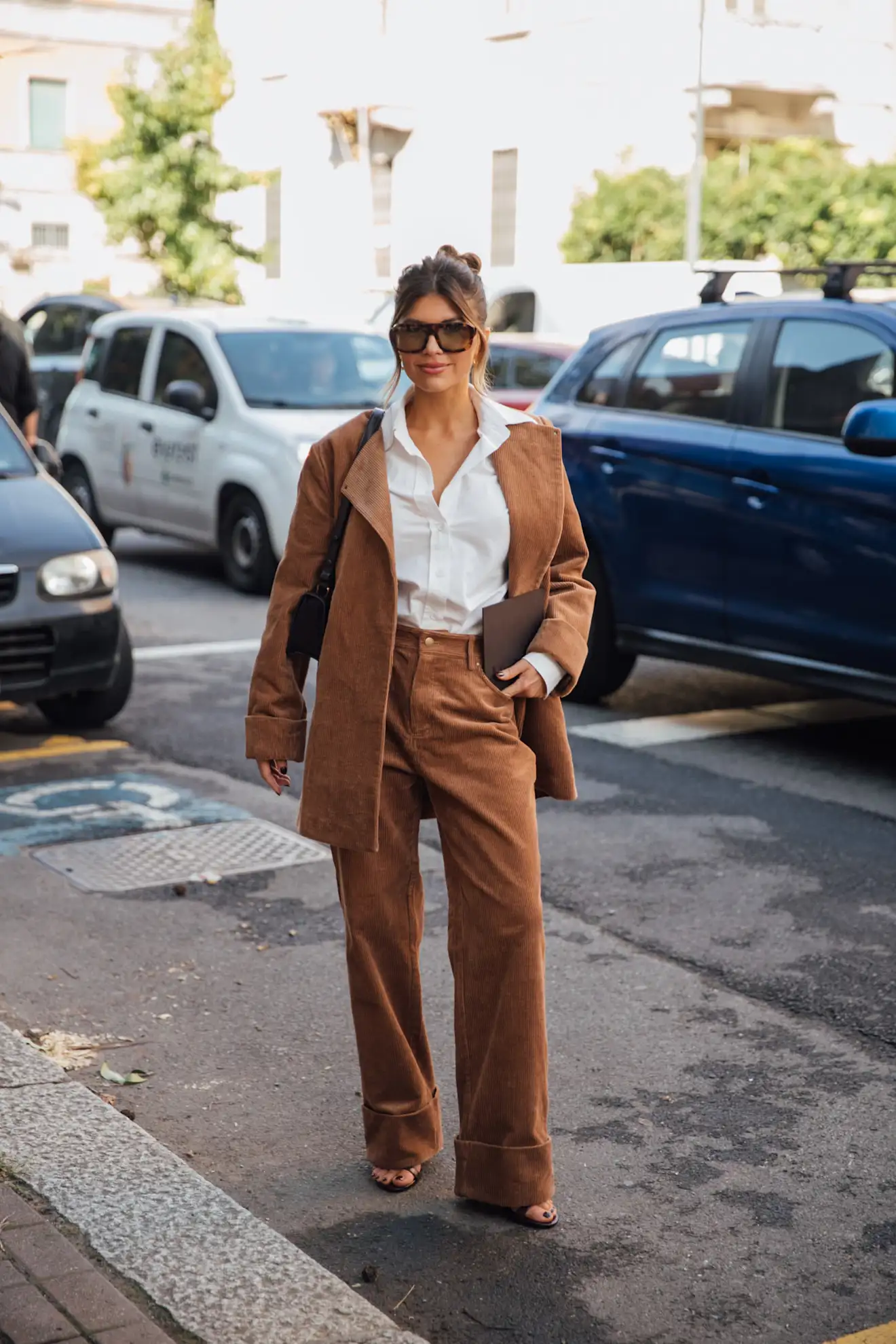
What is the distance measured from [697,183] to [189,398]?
18523mm

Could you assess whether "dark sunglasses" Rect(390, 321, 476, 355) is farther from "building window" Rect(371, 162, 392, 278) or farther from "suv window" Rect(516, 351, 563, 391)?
"building window" Rect(371, 162, 392, 278)

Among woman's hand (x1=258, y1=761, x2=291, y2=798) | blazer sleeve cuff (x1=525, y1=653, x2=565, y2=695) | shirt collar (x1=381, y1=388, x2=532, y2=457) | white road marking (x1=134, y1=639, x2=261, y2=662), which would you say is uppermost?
shirt collar (x1=381, y1=388, x2=532, y2=457)

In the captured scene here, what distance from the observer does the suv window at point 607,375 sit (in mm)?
8922

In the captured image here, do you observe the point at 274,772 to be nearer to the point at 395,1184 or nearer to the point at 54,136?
the point at 395,1184

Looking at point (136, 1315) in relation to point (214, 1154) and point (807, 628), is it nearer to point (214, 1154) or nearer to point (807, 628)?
point (214, 1154)

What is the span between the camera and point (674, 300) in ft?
91.7

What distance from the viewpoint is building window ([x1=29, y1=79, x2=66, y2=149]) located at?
163 feet

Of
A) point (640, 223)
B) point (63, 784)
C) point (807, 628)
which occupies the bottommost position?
point (63, 784)

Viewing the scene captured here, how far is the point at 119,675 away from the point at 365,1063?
4.75 metres

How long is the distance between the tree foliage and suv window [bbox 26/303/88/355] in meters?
13.1

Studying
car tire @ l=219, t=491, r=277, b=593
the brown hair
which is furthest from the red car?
the brown hair

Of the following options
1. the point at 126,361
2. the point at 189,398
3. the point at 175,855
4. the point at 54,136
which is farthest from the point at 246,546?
the point at 54,136

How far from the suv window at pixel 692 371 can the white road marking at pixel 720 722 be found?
1.37m

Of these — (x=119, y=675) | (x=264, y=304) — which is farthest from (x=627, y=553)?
(x=264, y=304)
